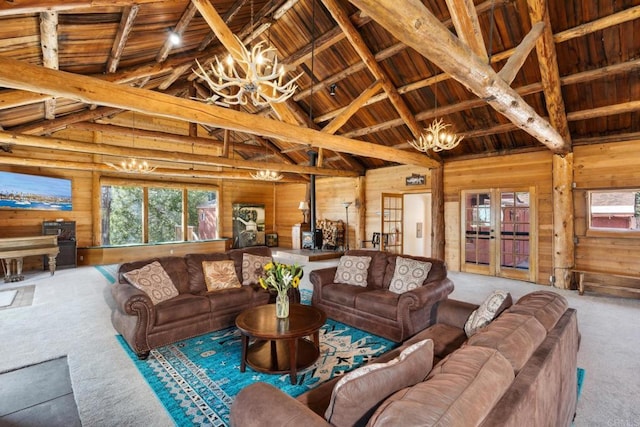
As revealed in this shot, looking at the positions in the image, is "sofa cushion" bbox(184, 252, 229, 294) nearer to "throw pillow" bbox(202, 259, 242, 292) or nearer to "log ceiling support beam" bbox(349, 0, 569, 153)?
"throw pillow" bbox(202, 259, 242, 292)

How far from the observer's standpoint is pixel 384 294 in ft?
11.7

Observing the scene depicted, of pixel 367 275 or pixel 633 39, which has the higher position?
pixel 633 39

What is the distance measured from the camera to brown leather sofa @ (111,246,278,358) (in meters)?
2.94

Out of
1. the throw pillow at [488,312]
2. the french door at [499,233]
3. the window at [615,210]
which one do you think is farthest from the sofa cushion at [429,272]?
the window at [615,210]

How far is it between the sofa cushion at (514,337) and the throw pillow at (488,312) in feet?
1.68

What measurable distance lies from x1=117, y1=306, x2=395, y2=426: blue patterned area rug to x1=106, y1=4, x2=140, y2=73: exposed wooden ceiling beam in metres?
3.59

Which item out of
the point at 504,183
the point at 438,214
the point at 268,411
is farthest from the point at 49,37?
the point at 504,183

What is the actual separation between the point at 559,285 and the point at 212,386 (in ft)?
20.4

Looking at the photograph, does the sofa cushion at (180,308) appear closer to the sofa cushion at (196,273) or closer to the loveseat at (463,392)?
the sofa cushion at (196,273)

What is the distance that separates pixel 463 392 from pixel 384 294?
2.57 m

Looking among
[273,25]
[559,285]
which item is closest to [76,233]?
[273,25]

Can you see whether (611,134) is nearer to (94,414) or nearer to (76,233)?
(94,414)

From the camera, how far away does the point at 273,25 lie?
→ 5805 millimetres

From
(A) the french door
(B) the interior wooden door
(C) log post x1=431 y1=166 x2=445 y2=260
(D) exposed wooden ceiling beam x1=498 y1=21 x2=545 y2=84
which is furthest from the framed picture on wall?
(D) exposed wooden ceiling beam x1=498 y1=21 x2=545 y2=84
